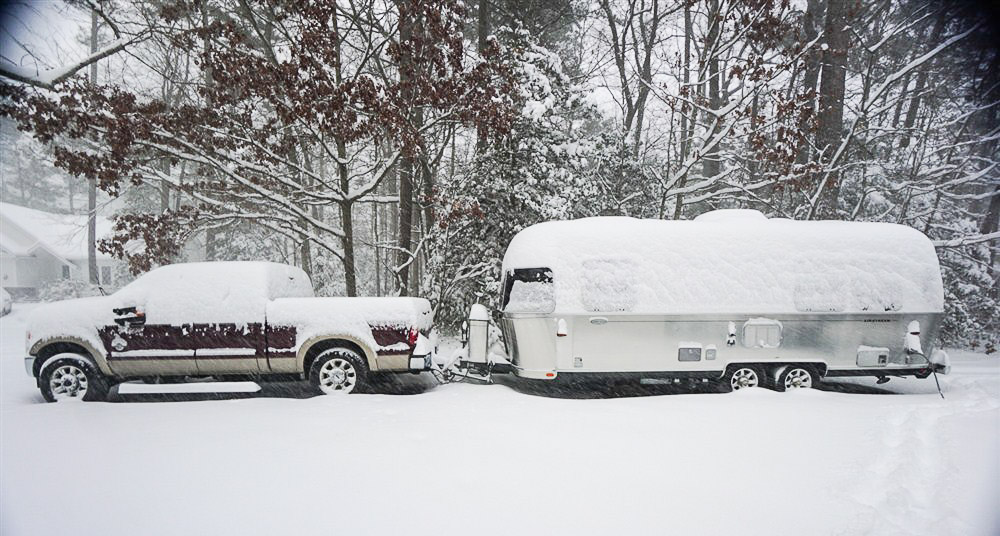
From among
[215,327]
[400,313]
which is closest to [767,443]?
[400,313]

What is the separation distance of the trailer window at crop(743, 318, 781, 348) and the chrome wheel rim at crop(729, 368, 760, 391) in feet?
1.56

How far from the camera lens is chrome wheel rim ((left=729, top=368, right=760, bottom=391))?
22.5ft

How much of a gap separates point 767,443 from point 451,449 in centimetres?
312

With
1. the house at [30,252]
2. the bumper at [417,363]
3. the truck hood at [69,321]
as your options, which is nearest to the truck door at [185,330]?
the truck hood at [69,321]

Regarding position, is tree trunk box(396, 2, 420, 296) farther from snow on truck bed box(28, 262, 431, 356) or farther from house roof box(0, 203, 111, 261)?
house roof box(0, 203, 111, 261)

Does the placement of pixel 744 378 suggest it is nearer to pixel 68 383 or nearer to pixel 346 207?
pixel 346 207

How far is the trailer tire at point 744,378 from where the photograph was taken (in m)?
6.82

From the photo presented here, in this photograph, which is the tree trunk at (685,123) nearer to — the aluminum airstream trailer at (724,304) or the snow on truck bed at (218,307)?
the aluminum airstream trailer at (724,304)

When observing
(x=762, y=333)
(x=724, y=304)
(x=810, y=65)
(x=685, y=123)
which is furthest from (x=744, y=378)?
(x=810, y=65)

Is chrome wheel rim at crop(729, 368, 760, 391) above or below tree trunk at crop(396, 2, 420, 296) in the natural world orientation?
below

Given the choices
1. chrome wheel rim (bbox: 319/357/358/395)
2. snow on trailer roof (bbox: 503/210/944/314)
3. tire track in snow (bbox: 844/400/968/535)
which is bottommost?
tire track in snow (bbox: 844/400/968/535)

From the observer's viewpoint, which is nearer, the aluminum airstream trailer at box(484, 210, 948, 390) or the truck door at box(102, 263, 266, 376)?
the truck door at box(102, 263, 266, 376)

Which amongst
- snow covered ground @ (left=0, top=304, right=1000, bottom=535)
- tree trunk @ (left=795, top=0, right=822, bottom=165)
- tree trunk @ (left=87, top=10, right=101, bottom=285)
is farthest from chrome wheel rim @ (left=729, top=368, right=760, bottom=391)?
tree trunk @ (left=87, top=10, right=101, bottom=285)

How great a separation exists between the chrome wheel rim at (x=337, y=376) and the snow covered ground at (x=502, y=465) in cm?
49
